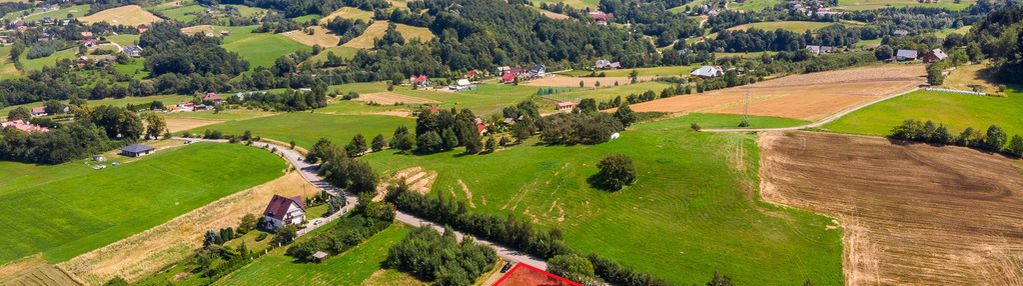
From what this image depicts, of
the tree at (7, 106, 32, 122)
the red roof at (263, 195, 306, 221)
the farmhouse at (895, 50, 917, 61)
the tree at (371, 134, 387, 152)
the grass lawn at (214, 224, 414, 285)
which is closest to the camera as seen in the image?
the grass lawn at (214, 224, 414, 285)

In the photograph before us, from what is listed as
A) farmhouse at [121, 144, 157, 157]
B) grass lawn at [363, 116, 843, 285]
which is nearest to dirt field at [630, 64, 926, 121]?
grass lawn at [363, 116, 843, 285]

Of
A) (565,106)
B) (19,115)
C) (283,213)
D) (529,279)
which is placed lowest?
(283,213)

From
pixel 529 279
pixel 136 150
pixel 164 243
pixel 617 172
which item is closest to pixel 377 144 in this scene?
pixel 164 243

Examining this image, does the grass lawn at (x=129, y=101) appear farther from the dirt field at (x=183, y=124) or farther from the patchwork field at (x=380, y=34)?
the patchwork field at (x=380, y=34)

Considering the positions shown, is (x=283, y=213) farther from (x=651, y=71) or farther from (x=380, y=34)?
(x=380, y=34)

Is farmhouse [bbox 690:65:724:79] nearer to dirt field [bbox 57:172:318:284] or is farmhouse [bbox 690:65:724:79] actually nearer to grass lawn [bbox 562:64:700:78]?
grass lawn [bbox 562:64:700:78]

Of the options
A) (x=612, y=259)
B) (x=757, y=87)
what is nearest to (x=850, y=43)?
(x=757, y=87)
